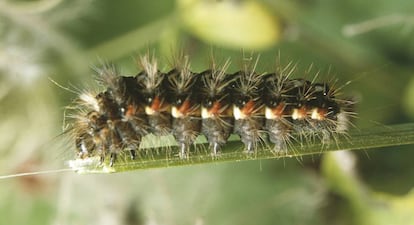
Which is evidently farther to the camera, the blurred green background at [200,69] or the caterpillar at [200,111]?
the blurred green background at [200,69]

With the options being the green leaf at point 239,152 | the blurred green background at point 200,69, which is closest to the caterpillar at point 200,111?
the green leaf at point 239,152

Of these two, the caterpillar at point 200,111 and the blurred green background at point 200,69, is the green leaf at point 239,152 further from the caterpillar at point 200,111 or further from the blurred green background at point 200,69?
the blurred green background at point 200,69

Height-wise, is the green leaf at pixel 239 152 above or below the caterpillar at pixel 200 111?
below

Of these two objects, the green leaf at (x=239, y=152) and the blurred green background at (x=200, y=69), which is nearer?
the green leaf at (x=239, y=152)

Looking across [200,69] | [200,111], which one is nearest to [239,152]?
[200,111]

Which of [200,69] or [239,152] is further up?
[200,69]

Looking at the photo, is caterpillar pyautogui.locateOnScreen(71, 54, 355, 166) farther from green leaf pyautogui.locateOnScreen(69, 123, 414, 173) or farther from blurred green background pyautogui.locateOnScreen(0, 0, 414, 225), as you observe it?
blurred green background pyautogui.locateOnScreen(0, 0, 414, 225)

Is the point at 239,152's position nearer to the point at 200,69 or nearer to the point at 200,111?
the point at 200,111

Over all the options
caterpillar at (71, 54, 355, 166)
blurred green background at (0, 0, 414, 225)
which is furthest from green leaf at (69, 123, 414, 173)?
blurred green background at (0, 0, 414, 225)
